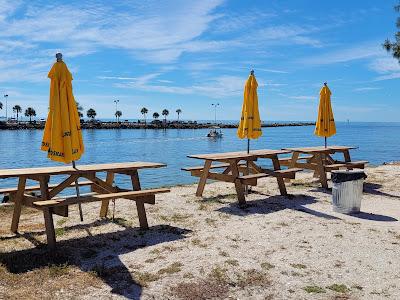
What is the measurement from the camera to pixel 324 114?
41.1 ft

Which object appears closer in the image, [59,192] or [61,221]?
[59,192]

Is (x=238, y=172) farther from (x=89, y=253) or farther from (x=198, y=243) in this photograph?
(x=89, y=253)

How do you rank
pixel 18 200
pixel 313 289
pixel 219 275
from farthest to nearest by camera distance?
pixel 18 200 < pixel 219 275 < pixel 313 289

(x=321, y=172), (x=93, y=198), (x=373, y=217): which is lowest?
(x=373, y=217)

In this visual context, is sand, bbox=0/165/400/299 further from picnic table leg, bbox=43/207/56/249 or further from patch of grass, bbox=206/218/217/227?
picnic table leg, bbox=43/207/56/249

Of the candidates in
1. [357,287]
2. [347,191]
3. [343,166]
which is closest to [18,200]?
[357,287]

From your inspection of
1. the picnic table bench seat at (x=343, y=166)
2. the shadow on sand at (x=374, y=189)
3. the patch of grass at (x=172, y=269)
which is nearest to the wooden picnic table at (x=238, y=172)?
the picnic table bench seat at (x=343, y=166)

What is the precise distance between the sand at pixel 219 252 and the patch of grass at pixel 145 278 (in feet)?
0.04

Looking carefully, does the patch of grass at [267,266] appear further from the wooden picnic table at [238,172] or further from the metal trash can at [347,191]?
the metal trash can at [347,191]

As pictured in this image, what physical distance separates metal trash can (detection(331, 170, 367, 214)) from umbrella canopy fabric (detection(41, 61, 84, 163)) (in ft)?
17.7

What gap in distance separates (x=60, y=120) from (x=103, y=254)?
6.80 ft

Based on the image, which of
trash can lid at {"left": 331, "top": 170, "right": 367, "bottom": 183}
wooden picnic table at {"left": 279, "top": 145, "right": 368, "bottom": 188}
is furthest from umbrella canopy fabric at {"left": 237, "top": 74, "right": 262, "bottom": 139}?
trash can lid at {"left": 331, "top": 170, "right": 367, "bottom": 183}

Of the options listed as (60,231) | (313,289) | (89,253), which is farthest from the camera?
(60,231)

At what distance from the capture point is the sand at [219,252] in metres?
4.66
